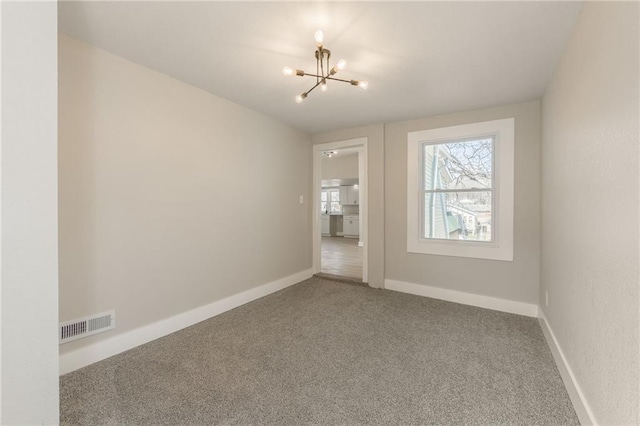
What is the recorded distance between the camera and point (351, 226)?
31.9 ft

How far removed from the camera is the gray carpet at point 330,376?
152cm

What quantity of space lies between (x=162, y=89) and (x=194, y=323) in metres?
2.21

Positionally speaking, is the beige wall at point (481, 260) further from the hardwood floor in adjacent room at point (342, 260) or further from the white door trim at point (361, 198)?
the hardwood floor in adjacent room at point (342, 260)

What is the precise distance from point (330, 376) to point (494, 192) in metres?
2.76

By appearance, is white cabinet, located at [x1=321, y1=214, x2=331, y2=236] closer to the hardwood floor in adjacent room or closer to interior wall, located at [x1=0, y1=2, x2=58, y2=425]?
the hardwood floor in adjacent room

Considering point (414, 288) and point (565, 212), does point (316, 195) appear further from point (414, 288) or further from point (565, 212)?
point (565, 212)

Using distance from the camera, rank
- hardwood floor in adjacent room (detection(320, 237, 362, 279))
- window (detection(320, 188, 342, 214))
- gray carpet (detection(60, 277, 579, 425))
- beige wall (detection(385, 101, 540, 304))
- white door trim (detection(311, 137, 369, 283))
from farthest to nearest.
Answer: window (detection(320, 188, 342, 214)) → hardwood floor in adjacent room (detection(320, 237, 362, 279)) → white door trim (detection(311, 137, 369, 283)) → beige wall (detection(385, 101, 540, 304)) → gray carpet (detection(60, 277, 579, 425))

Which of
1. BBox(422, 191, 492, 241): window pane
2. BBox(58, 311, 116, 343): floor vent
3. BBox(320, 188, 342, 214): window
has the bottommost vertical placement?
BBox(58, 311, 116, 343): floor vent

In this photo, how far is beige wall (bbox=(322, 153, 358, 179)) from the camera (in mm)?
7605

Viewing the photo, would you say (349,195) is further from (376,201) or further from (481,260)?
(481,260)

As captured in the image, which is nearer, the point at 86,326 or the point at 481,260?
the point at 86,326

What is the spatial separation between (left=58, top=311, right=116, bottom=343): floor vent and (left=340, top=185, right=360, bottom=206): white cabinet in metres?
8.15

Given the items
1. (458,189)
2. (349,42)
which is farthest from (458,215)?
(349,42)

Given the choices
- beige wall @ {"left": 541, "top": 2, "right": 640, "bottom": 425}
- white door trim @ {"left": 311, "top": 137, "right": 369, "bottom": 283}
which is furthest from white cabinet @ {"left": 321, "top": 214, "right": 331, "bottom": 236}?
beige wall @ {"left": 541, "top": 2, "right": 640, "bottom": 425}
